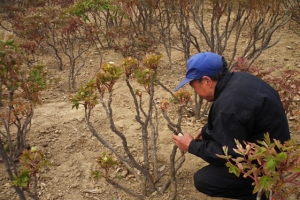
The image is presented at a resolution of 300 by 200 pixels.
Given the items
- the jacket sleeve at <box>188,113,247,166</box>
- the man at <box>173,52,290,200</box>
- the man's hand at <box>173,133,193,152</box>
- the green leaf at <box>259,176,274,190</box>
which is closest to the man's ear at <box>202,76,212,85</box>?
the man at <box>173,52,290,200</box>


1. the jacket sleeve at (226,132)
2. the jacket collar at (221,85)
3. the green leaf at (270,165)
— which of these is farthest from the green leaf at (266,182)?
the jacket collar at (221,85)

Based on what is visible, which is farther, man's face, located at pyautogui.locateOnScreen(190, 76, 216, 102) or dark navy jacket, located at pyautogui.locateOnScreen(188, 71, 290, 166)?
man's face, located at pyautogui.locateOnScreen(190, 76, 216, 102)

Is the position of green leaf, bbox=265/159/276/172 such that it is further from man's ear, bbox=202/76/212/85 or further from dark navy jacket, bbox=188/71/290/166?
man's ear, bbox=202/76/212/85

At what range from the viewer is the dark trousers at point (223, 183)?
2.41 metres

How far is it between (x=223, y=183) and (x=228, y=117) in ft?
2.24

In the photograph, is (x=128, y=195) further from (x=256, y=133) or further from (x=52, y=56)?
(x=52, y=56)

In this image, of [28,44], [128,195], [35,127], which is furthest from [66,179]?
[28,44]

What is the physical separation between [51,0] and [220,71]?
7252mm

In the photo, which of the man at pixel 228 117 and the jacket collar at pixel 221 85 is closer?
the man at pixel 228 117

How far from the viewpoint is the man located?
6.80 feet

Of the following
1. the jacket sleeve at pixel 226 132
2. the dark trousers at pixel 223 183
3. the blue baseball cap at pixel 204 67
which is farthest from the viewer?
the dark trousers at pixel 223 183

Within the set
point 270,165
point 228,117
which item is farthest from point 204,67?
point 270,165

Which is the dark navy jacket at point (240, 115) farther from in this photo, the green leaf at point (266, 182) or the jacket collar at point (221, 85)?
the green leaf at point (266, 182)

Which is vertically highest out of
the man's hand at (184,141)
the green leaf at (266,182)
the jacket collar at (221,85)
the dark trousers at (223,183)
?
the jacket collar at (221,85)
